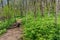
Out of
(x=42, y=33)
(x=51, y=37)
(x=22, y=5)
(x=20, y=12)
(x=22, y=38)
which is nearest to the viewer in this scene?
(x=51, y=37)

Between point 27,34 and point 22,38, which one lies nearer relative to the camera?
point 27,34

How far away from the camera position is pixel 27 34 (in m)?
11.3

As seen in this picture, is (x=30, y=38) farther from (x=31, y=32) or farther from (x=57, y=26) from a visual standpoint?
(x=57, y=26)

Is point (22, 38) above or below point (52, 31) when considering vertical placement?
below

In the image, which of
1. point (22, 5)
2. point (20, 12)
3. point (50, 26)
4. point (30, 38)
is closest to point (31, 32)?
point (30, 38)

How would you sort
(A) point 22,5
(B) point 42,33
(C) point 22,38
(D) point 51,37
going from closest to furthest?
(D) point 51,37, (B) point 42,33, (C) point 22,38, (A) point 22,5

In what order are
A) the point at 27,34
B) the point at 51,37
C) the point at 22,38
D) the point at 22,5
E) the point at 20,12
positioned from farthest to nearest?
1. the point at 22,5
2. the point at 20,12
3. the point at 22,38
4. the point at 27,34
5. the point at 51,37

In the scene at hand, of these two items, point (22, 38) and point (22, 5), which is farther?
point (22, 5)

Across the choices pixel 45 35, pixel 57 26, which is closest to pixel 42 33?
pixel 45 35

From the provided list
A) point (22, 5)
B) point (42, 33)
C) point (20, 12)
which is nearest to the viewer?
point (42, 33)

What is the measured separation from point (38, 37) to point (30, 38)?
820 millimetres

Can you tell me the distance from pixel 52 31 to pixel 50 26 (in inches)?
20.8

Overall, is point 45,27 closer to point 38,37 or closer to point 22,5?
point 38,37

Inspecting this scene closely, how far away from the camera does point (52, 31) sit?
10.2 m
